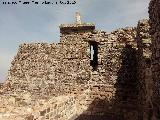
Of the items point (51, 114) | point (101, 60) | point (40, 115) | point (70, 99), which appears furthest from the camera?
point (101, 60)

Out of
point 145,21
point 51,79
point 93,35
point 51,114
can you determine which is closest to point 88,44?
point 93,35

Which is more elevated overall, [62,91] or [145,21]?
[145,21]

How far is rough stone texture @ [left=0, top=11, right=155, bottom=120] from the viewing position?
1243 cm

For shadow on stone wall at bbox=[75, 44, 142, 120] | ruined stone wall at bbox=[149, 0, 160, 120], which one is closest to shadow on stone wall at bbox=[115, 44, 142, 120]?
shadow on stone wall at bbox=[75, 44, 142, 120]

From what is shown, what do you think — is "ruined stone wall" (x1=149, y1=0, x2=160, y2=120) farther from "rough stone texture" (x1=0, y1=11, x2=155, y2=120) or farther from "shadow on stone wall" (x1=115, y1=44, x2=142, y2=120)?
"shadow on stone wall" (x1=115, y1=44, x2=142, y2=120)

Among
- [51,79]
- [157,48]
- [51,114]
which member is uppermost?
[157,48]

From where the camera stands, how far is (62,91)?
13.5 metres

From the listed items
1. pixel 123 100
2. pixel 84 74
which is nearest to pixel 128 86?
pixel 123 100

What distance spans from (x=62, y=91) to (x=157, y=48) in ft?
26.6

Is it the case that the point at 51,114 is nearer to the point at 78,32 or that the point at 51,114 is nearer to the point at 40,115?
the point at 40,115

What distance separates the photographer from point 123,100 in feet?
41.3

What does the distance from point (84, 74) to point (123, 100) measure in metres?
2.16

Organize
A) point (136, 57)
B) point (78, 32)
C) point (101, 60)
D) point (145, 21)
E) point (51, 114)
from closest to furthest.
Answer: point (51, 114)
point (145, 21)
point (136, 57)
point (101, 60)
point (78, 32)

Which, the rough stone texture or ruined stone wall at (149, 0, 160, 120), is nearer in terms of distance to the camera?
ruined stone wall at (149, 0, 160, 120)
